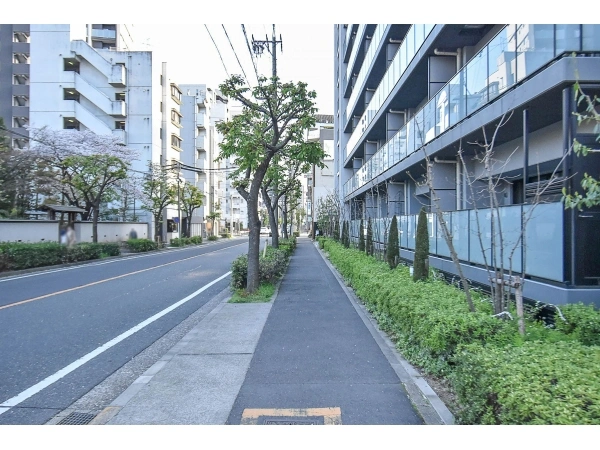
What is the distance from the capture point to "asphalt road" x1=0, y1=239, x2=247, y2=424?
431 cm

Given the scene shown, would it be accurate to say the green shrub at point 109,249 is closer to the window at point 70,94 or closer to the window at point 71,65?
the window at point 70,94

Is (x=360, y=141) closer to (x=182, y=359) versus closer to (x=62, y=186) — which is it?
(x=182, y=359)

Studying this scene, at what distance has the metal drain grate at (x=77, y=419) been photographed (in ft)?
11.9

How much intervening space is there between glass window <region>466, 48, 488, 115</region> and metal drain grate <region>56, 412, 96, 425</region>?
307 inches

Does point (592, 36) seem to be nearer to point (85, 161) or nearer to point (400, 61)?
point (400, 61)

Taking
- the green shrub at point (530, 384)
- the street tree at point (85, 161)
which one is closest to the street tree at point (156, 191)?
the street tree at point (85, 161)

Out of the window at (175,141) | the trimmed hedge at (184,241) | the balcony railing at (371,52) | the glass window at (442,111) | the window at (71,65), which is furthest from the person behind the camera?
the window at (175,141)

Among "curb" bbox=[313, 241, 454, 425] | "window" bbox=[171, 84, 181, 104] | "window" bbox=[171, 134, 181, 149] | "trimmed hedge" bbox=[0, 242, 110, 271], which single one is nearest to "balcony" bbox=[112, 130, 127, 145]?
"window" bbox=[171, 134, 181, 149]

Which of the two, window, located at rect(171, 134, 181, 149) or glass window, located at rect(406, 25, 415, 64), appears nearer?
glass window, located at rect(406, 25, 415, 64)

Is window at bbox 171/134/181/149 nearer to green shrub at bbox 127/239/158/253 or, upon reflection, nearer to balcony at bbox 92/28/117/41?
balcony at bbox 92/28/117/41

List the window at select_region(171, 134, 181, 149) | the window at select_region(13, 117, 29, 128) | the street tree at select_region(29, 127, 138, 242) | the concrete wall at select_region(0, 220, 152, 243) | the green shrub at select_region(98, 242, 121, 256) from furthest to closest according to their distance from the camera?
the window at select_region(171, 134, 181, 149) < the window at select_region(13, 117, 29, 128) < the street tree at select_region(29, 127, 138, 242) < the green shrub at select_region(98, 242, 121, 256) < the concrete wall at select_region(0, 220, 152, 243)

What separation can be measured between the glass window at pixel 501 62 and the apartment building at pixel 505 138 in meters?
0.02

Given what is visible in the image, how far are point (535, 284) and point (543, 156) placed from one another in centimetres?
314

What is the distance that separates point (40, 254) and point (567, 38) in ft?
65.5
